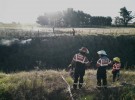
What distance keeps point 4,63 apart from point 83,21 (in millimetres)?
54349

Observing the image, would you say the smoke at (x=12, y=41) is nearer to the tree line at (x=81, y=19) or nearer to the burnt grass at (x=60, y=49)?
the burnt grass at (x=60, y=49)

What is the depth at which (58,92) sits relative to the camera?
45.6 ft

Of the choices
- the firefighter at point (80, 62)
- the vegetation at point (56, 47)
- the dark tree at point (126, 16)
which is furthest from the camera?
the dark tree at point (126, 16)

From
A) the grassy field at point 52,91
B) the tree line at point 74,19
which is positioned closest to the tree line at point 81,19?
the tree line at point 74,19

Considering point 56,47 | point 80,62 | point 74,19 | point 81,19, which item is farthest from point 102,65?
point 81,19

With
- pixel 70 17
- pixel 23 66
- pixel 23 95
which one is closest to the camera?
pixel 23 95

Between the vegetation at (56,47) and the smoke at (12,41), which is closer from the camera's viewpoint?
the vegetation at (56,47)

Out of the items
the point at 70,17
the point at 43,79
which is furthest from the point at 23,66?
the point at 70,17

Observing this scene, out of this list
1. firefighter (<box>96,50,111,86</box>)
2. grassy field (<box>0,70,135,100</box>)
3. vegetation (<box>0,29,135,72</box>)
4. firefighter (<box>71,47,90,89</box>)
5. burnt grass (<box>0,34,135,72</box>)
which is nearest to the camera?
grassy field (<box>0,70,135,100</box>)

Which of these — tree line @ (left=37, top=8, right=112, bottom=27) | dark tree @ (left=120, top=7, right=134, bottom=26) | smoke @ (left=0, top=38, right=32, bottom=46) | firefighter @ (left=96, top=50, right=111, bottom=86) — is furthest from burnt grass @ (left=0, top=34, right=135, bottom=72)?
dark tree @ (left=120, top=7, right=134, bottom=26)

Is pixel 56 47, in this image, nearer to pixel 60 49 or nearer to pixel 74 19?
pixel 60 49

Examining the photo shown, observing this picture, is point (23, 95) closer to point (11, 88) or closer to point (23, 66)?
point (11, 88)

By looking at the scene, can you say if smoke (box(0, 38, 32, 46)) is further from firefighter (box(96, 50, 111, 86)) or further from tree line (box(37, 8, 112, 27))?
tree line (box(37, 8, 112, 27))

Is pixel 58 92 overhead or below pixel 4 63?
overhead
